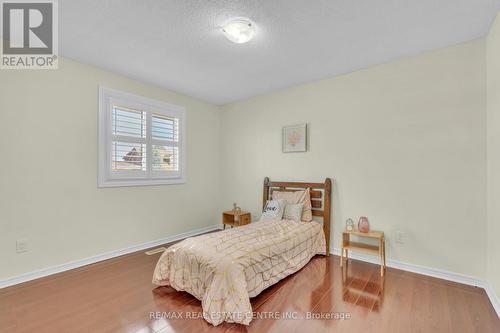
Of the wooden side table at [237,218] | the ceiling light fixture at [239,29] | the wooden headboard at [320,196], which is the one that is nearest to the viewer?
the ceiling light fixture at [239,29]

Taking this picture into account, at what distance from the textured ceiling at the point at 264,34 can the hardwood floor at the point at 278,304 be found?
2556 millimetres

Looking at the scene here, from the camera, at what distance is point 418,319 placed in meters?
1.95

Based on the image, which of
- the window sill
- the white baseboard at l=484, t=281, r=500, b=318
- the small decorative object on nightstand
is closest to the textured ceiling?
the window sill

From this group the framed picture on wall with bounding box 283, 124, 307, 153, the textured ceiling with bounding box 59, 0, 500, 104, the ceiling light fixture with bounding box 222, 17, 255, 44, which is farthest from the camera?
the framed picture on wall with bounding box 283, 124, 307, 153

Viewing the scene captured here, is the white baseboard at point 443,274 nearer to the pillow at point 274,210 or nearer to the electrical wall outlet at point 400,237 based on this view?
the electrical wall outlet at point 400,237

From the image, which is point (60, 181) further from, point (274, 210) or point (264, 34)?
point (264, 34)

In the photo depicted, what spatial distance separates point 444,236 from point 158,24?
3685mm

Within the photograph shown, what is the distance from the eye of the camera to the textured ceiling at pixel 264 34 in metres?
2.01

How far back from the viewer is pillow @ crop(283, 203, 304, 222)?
135 inches

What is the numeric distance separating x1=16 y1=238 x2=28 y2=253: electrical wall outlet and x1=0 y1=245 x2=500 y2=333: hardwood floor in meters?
0.37

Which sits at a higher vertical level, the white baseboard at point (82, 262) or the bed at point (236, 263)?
the bed at point (236, 263)

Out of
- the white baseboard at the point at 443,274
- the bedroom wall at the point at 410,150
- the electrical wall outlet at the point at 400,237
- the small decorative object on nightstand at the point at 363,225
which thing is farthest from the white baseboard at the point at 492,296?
the small decorative object on nightstand at the point at 363,225

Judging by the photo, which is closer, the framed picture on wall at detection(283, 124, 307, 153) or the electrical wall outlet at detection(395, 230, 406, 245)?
the electrical wall outlet at detection(395, 230, 406, 245)

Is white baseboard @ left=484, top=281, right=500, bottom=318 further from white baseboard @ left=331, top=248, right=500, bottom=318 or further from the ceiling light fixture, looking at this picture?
the ceiling light fixture
